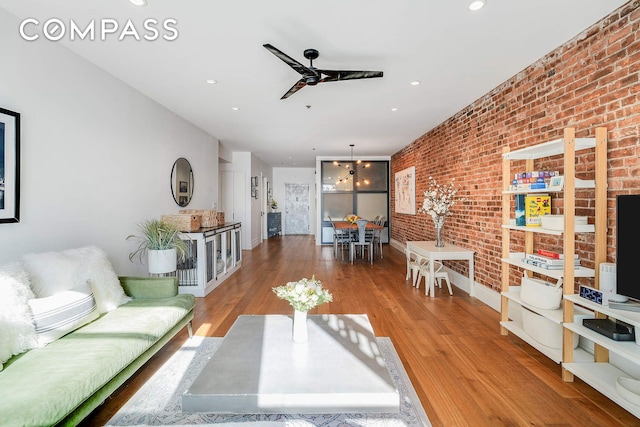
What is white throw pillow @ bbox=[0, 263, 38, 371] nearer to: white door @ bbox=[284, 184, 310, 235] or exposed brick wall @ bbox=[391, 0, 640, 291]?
exposed brick wall @ bbox=[391, 0, 640, 291]

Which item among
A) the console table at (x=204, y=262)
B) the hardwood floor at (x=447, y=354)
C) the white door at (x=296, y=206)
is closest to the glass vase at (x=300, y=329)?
the hardwood floor at (x=447, y=354)

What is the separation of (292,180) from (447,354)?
991 centimetres

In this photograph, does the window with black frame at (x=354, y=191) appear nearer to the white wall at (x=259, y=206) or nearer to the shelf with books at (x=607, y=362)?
the white wall at (x=259, y=206)

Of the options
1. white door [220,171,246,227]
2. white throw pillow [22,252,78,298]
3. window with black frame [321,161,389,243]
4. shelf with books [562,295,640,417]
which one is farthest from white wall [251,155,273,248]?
shelf with books [562,295,640,417]

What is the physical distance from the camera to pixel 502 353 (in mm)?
2592

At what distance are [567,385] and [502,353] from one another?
478 millimetres

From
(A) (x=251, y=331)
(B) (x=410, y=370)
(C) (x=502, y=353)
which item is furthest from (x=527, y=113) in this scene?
(A) (x=251, y=331)

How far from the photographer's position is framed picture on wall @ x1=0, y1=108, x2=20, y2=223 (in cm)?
216

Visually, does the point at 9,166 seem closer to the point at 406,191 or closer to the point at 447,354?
the point at 447,354

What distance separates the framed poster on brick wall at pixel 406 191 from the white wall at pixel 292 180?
4295 millimetres

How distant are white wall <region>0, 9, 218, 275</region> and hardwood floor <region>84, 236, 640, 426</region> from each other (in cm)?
129

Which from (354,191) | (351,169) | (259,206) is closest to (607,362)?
(354,191)

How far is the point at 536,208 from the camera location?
9.07 ft

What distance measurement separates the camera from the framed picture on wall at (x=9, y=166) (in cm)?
216
